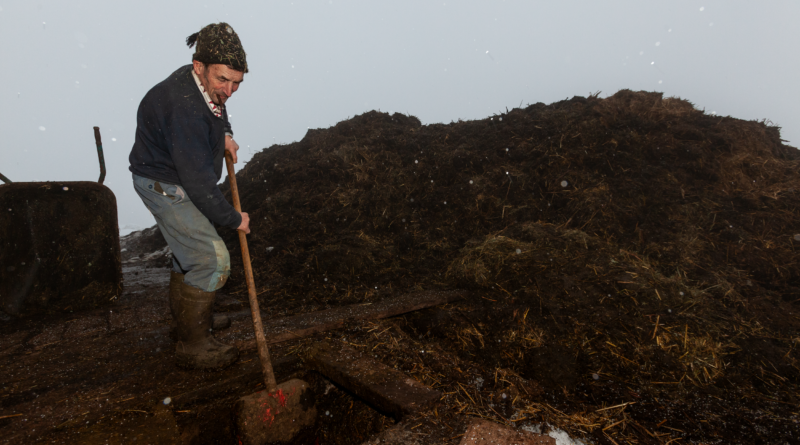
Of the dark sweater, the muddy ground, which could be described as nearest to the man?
the dark sweater

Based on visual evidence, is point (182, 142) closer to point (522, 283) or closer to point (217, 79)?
point (217, 79)

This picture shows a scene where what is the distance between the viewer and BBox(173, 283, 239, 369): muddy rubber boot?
2.20 m

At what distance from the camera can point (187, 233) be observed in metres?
2.14

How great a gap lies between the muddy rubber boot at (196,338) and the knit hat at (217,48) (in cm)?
133

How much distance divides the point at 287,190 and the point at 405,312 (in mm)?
3181

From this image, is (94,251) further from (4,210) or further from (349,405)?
(349,405)

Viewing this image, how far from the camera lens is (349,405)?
7.90ft

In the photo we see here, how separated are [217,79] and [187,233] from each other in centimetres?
89

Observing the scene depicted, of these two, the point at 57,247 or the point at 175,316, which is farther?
the point at 57,247

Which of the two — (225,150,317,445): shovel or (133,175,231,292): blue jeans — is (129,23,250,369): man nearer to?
(133,175,231,292): blue jeans

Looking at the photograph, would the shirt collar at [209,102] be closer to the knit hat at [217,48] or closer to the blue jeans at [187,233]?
the knit hat at [217,48]

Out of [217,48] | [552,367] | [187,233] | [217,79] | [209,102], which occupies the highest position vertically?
[217,48]

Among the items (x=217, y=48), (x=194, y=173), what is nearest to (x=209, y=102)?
(x=217, y=48)

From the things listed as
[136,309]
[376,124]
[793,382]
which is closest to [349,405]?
[136,309]
